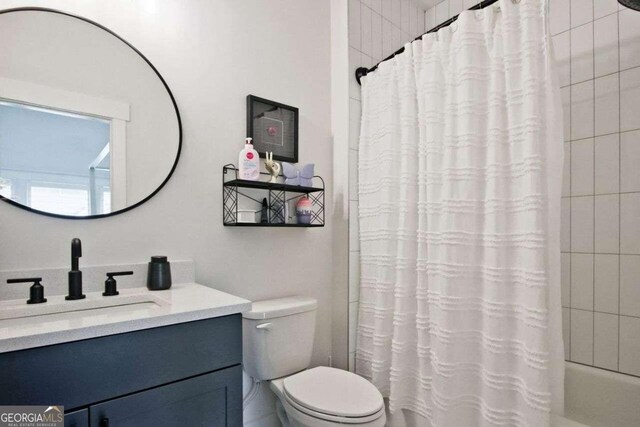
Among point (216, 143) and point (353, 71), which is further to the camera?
point (353, 71)

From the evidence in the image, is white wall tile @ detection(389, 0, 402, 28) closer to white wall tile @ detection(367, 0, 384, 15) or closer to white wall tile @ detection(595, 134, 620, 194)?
white wall tile @ detection(367, 0, 384, 15)

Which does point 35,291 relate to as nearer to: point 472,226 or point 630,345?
point 472,226

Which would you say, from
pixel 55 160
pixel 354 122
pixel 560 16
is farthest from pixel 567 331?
pixel 55 160

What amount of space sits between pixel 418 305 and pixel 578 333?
984 millimetres

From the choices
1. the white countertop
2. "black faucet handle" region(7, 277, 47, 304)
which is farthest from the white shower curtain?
"black faucet handle" region(7, 277, 47, 304)

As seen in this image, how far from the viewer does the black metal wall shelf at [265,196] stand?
5.04 ft

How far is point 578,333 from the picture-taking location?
1.75 m

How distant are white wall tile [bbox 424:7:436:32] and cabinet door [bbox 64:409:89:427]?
2.86 m

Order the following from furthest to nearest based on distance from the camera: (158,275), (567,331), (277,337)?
(567,331) → (277,337) → (158,275)

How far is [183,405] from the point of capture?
936mm

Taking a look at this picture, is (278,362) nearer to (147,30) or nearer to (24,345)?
(24,345)

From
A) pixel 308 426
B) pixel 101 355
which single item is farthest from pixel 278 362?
pixel 101 355

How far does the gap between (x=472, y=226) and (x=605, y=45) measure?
1299 millimetres

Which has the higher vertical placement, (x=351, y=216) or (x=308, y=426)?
(x=351, y=216)
